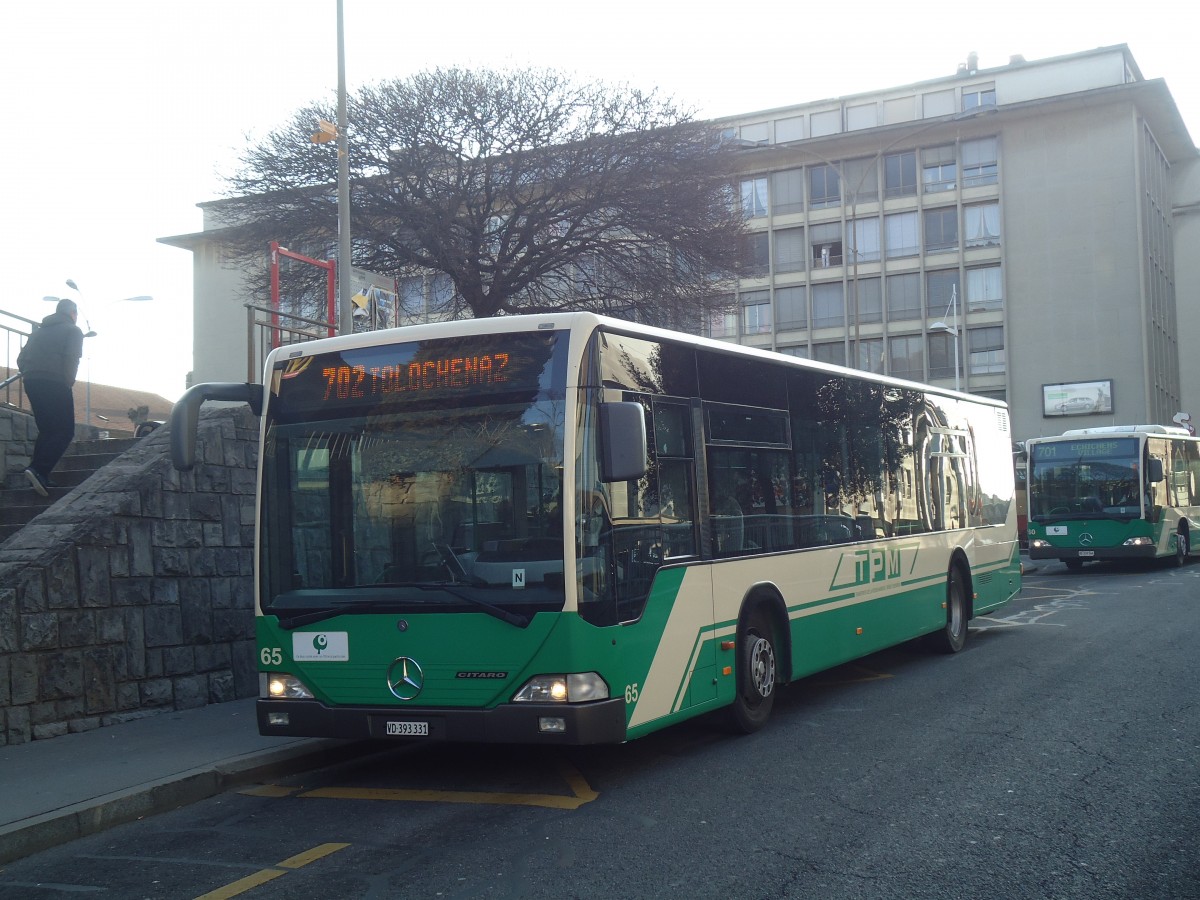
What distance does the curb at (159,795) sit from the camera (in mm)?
6312

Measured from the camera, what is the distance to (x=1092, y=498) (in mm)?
25344

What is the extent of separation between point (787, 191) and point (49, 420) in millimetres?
52995

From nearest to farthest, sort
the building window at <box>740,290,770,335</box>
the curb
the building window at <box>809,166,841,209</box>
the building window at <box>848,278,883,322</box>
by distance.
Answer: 1. the curb
2. the building window at <box>848,278,883,322</box>
3. the building window at <box>809,166,841,209</box>
4. the building window at <box>740,290,770,335</box>

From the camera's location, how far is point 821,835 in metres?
5.88

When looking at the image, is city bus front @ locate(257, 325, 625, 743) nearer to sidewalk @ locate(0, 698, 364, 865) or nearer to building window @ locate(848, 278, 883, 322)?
sidewalk @ locate(0, 698, 364, 865)

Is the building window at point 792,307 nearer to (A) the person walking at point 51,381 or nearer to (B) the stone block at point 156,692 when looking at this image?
(A) the person walking at point 51,381

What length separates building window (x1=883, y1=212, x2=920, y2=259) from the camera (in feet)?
191

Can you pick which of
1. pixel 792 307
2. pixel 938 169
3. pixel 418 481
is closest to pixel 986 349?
pixel 938 169

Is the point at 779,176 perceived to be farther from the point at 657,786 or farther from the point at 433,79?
the point at 657,786

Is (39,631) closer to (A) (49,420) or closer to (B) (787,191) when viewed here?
(A) (49,420)

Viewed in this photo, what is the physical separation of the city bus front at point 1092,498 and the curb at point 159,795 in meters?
20.3

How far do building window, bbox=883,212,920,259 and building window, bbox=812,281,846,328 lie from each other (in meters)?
3.00

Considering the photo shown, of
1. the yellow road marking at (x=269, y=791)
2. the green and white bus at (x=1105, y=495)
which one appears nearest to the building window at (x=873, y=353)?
the green and white bus at (x=1105, y=495)

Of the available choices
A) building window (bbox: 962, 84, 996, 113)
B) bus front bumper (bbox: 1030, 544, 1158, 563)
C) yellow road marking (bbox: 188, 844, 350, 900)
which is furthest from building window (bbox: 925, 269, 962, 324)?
yellow road marking (bbox: 188, 844, 350, 900)
